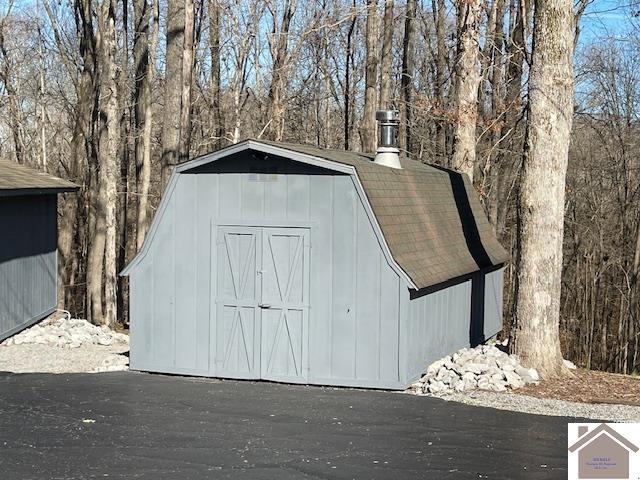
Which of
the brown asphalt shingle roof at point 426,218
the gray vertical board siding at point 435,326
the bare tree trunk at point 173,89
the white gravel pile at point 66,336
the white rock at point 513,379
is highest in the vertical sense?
the bare tree trunk at point 173,89

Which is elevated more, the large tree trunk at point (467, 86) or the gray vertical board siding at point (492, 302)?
the large tree trunk at point (467, 86)

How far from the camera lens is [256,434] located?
8.45 meters

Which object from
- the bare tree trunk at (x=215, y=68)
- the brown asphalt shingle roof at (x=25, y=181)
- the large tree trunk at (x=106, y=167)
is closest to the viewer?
the brown asphalt shingle roof at (x=25, y=181)

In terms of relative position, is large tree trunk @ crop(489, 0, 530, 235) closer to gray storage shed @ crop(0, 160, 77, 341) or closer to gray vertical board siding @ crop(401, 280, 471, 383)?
gray vertical board siding @ crop(401, 280, 471, 383)

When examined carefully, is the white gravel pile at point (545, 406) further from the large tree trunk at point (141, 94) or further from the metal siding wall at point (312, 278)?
the large tree trunk at point (141, 94)

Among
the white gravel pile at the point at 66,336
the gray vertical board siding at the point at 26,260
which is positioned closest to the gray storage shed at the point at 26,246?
the gray vertical board siding at the point at 26,260

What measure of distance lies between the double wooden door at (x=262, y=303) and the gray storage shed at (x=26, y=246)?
4573 millimetres

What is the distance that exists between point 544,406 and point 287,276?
11.6 feet

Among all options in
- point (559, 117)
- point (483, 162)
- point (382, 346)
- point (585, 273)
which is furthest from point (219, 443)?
point (585, 273)

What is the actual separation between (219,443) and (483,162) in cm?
1442

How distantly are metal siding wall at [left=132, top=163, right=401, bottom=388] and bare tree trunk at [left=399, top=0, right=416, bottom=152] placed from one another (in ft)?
44.0

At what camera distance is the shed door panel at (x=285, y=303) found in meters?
11.1

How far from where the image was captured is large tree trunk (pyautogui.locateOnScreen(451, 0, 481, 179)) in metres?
17.6

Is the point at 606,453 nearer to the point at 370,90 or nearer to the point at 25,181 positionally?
the point at 25,181
